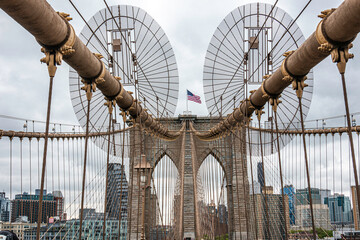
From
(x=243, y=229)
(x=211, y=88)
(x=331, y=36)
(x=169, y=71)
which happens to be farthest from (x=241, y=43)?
(x=243, y=229)

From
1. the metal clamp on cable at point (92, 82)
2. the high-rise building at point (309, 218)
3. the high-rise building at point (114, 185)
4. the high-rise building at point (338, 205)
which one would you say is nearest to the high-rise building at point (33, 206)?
the high-rise building at point (114, 185)

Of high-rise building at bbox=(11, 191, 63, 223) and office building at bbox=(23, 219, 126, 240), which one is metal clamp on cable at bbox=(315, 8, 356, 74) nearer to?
office building at bbox=(23, 219, 126, 240)

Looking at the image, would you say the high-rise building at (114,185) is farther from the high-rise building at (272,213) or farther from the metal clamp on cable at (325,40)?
the metal clamp on cable at (325,40)

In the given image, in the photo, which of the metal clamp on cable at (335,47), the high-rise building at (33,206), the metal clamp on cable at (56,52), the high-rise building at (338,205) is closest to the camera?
the metal clamp on cable at (335,47)

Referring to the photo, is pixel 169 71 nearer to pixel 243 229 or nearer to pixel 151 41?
pixel 151 41

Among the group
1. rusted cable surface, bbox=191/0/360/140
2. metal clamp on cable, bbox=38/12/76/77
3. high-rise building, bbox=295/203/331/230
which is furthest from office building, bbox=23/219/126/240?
high-rise building, bbox=295/203/331/230

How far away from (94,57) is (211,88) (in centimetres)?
994

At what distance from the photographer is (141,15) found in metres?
14.1

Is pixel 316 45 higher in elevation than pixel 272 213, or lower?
higher

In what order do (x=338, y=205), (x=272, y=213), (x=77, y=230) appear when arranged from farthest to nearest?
(x=338, y=205) < (x=272, y=213) < (x=77, y=230)

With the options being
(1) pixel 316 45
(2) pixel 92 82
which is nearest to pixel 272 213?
(2) pixel 92 82

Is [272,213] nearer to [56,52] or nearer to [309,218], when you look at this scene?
[309,218]

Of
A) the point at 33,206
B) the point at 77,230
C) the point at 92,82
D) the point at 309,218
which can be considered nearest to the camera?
the point at 92,82

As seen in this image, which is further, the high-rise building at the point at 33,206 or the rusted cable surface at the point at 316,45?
the high-rise building at the point at 33,206
